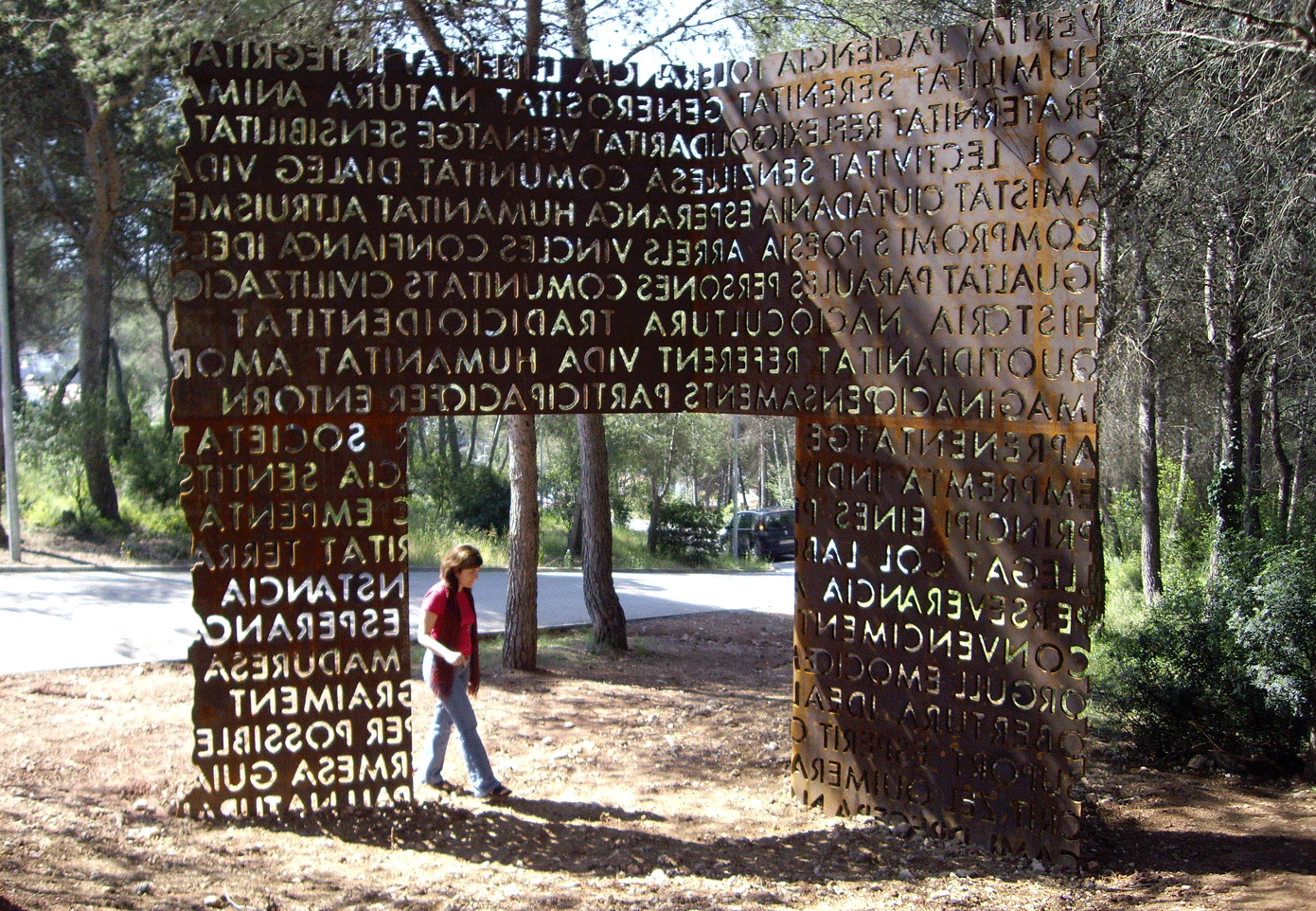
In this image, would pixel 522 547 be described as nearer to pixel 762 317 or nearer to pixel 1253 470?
pixel 762 317

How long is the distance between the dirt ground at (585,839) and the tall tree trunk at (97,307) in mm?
12928

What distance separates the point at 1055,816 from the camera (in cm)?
535

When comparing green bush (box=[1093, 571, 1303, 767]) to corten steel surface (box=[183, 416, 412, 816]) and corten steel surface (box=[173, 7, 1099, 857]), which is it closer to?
corten steel surface (box=[173, 7, 1099, 857])

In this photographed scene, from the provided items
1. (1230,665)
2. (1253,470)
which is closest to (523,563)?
(1230,665)

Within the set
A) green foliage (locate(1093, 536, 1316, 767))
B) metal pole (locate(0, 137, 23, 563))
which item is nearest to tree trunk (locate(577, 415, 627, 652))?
green foliage (locate(1093, 536, 1316, 767))

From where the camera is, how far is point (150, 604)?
12.8 metres

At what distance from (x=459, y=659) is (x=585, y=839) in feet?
3.71

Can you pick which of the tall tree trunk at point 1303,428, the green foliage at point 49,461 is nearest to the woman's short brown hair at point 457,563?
the tall tree trunk at point 1303,428

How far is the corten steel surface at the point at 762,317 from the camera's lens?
5.36m

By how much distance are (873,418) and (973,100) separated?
1.71 metres

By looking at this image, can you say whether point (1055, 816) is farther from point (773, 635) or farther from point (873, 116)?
point (773, 635)

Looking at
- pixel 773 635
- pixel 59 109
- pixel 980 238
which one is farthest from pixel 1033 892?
pixel 59 109

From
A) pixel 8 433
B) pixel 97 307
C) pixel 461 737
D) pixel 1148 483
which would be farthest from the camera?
pixel 97 307

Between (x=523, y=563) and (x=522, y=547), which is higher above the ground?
(x=522, y=547)
